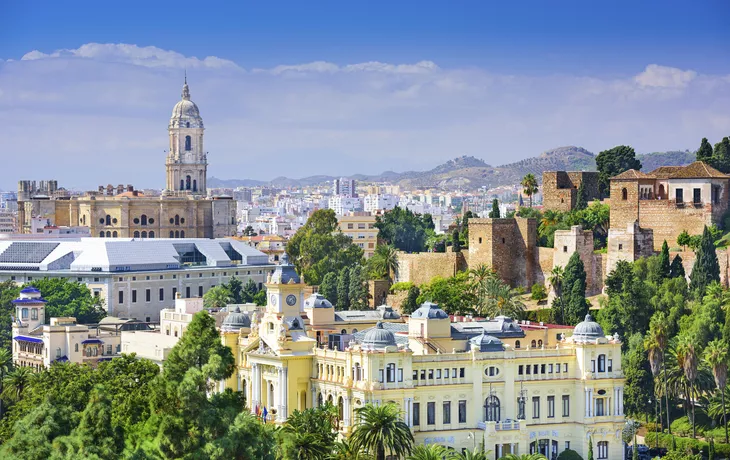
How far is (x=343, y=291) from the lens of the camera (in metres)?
97.5

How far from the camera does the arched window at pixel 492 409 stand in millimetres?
59750

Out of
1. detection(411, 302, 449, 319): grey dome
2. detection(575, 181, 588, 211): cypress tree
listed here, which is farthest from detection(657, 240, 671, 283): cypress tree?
detection(411, 302, 449, 319): grey dome

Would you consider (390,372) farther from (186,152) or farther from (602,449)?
(186,152)

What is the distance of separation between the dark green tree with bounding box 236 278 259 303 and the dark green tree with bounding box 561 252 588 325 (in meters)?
25.4

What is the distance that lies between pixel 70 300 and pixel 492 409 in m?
41.8

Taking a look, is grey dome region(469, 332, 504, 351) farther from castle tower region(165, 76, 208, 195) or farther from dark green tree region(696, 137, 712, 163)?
castle tower region(165, 76, 208, 195)

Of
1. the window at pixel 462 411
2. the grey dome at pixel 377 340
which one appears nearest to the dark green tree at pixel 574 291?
the window at pixel 462 411

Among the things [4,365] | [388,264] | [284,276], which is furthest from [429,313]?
[388,264]

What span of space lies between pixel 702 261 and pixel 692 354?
11.2 meters

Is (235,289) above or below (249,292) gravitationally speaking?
above

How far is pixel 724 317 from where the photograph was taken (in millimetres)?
72500

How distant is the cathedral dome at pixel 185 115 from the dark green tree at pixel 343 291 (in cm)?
5065

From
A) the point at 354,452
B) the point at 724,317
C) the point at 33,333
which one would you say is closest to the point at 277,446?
the point at 354,452

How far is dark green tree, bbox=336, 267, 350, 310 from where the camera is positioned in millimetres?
96125
